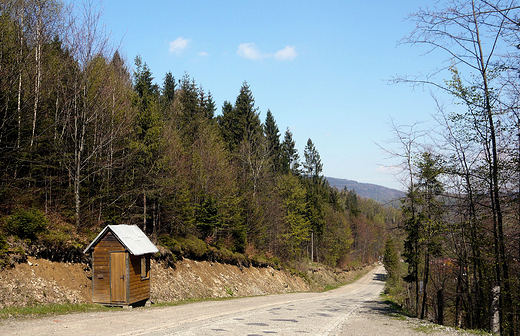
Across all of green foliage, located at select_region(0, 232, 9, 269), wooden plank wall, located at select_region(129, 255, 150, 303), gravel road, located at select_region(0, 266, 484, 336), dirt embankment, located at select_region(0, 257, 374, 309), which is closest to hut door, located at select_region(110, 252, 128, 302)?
wooden plank wall, located at select_region(129, 255, 150, 303)

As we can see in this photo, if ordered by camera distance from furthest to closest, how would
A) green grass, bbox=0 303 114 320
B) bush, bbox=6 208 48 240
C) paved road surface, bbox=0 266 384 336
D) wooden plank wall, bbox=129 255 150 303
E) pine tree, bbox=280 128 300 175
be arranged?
1. pine tree, bbox=280 128 300 175
2. wooden plank wall, bbox=129 255 150 303
3. bush, bbox=6 208 48 240
4. green grass, bbox=0 303 114 320
5. paved road surface, bbox=0 266 384 336

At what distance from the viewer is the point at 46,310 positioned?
38.3ft

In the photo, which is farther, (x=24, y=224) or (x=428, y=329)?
(x=24, y=224)

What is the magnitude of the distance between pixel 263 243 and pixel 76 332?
34.9m

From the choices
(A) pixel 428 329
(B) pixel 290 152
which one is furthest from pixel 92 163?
(B) pixel 290 152

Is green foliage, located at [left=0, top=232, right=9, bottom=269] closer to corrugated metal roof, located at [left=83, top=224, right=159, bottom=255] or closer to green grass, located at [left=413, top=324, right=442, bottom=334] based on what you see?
corrugated metal roof, located at [left=83, top=224, right=159, bottom=255]

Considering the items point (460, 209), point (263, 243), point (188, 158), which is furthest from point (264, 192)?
point (460, 209)

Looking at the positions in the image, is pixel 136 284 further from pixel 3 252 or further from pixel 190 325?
pixel 190 325

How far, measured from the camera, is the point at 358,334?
11062 millimetres

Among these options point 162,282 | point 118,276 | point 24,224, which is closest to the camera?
point 24,224

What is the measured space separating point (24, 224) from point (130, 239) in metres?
3.93

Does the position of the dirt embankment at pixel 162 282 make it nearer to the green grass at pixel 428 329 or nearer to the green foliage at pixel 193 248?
the green foliage at pixel 193 248

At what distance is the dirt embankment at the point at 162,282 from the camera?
41.1ft

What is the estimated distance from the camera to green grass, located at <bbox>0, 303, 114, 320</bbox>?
10617 millimetres
